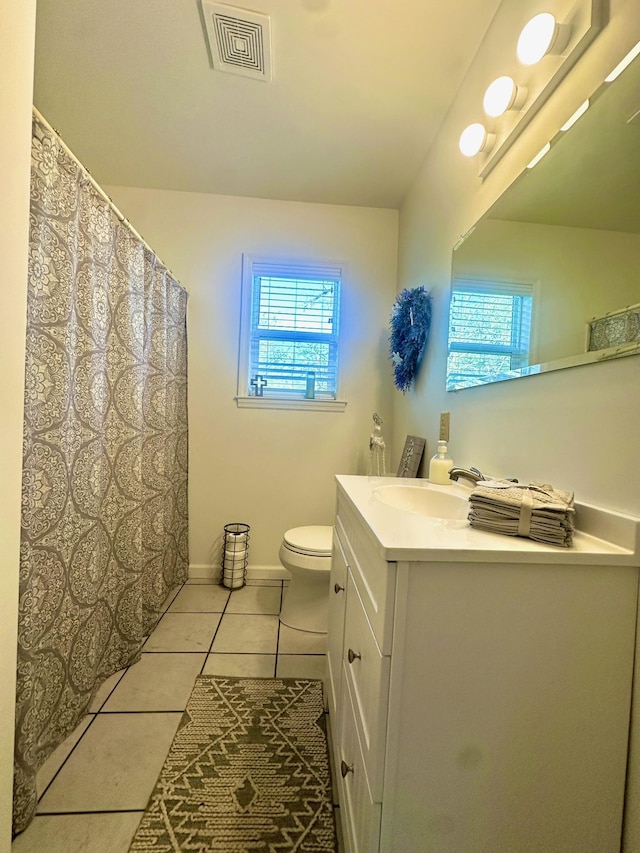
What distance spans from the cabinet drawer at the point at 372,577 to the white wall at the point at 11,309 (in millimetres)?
735

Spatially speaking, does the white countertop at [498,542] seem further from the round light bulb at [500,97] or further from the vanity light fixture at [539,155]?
the round light bulb at [500,97]

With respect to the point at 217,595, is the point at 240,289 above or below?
above

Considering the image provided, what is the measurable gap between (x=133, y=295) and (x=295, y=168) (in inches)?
48.7

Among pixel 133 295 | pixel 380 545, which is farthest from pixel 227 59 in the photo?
pixel 380 545

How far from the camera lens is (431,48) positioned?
139cm

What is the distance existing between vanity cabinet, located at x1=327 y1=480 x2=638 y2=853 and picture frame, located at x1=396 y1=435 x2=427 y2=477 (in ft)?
3.86

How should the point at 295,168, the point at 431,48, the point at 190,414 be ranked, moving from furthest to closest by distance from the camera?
the point at 190,414 → the point at 295,168 → the point at 431,48

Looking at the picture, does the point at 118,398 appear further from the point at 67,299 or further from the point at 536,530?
the point at 536,530

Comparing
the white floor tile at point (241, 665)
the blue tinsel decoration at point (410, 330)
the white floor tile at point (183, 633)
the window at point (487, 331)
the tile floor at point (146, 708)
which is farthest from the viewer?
the blue tinsel decoration at point (410, 330)

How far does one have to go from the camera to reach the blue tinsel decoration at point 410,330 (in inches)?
70.7

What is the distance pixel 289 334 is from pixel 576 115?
1.78 m

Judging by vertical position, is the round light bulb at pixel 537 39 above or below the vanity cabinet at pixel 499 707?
above

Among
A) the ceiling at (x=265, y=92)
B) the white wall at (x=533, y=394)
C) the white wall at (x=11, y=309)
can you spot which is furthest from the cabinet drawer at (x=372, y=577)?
the ceiling at (x=265, y=92)

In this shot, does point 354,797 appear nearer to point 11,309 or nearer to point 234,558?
point 11,309
